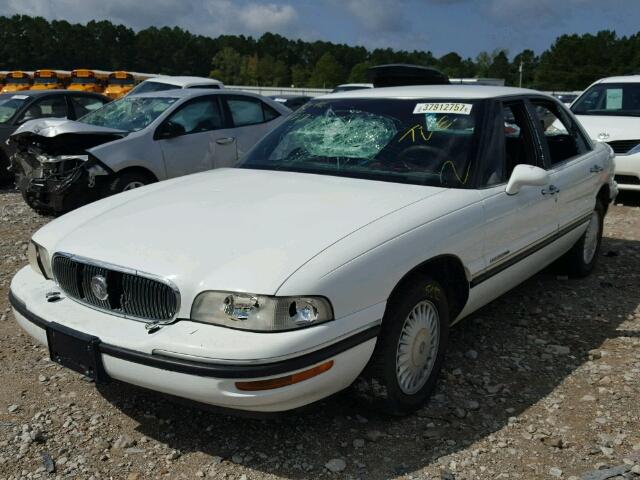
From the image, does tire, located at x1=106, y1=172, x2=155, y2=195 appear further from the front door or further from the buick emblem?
the front door

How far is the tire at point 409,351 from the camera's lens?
2.85 metres

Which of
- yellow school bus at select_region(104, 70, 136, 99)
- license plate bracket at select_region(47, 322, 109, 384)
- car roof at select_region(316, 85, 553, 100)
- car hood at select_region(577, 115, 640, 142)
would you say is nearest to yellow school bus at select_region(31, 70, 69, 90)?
yellow school bus at select_region(104, 70, 136, 99)

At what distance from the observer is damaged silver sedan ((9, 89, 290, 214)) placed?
6.80 meters

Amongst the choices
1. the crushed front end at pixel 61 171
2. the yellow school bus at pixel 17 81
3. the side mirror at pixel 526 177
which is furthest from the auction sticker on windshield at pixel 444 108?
the yellow school bus at pixel 17 81

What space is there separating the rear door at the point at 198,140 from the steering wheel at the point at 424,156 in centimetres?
440

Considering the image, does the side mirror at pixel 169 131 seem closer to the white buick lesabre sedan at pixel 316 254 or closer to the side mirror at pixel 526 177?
the white buick lesabre sedan at pixel 316 254

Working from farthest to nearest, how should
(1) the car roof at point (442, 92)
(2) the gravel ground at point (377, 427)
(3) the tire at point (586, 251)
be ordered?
(3) the tire at point (586, 251) → (1) the car roof at point (442, 92) → (2) the gravel ground at point (377, 427)

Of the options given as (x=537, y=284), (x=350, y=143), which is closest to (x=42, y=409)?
(x=350, y=143)

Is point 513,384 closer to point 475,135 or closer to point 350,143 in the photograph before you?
point 475,135

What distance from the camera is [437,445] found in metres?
2.92

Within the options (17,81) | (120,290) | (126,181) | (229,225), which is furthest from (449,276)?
(17,81)

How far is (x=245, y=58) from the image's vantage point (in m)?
89.0

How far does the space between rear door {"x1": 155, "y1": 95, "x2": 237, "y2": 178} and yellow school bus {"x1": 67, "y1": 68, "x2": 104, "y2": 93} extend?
15.5 meters

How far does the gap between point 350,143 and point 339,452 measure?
187 centimetres
